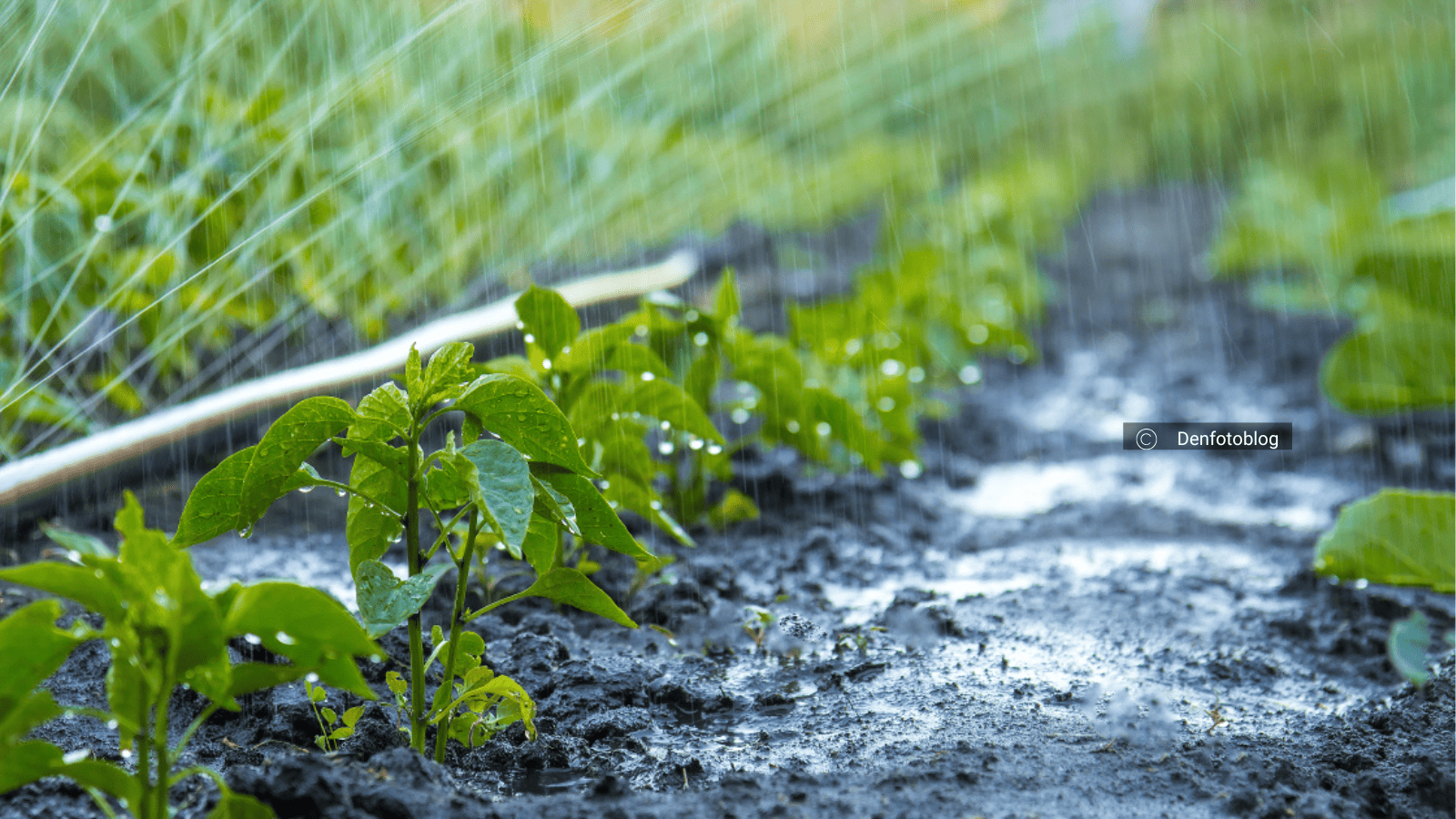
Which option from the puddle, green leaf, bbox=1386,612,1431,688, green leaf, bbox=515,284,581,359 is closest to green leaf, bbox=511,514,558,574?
green leaf, bbox=515,284,581,359

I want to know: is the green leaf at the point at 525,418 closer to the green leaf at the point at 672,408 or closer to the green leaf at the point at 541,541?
the green leaf at the point at 541,541

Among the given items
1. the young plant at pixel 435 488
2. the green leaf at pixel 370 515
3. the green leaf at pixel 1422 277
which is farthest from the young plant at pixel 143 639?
the green leaf at pixel 1422 277

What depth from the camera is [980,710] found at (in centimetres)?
116

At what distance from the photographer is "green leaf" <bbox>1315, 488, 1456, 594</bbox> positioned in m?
1.40

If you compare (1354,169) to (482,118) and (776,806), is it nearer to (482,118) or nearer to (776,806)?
(482,118)

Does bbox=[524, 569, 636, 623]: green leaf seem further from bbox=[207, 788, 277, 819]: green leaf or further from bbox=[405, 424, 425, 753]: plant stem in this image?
bbox=[207, 788, 277, 819]: green leaf

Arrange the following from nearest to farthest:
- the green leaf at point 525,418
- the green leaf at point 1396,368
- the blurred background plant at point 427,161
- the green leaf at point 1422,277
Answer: the green leaf at point 525,418
the blurred background plant at point 427,161
the green leaf at point 1396,368
the green leaf at point 1422,277

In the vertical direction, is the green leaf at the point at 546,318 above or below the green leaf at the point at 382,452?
above

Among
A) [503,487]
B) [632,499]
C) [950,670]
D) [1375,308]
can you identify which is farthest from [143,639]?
[1375,308]

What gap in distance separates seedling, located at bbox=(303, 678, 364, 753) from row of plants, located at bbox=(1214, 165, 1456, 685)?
1.29 m

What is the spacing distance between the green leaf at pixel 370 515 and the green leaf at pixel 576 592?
15cm

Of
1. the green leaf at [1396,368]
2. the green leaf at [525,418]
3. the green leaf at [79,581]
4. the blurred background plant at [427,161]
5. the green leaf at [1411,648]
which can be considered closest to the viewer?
the green leaf at [79,581]

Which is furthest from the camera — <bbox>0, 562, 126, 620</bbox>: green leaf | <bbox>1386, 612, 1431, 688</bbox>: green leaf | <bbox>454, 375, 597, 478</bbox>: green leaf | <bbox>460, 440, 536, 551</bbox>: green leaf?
<bbox>1386, 612, 1431, 688</bbox>: green leaf

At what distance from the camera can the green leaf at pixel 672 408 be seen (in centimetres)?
143
